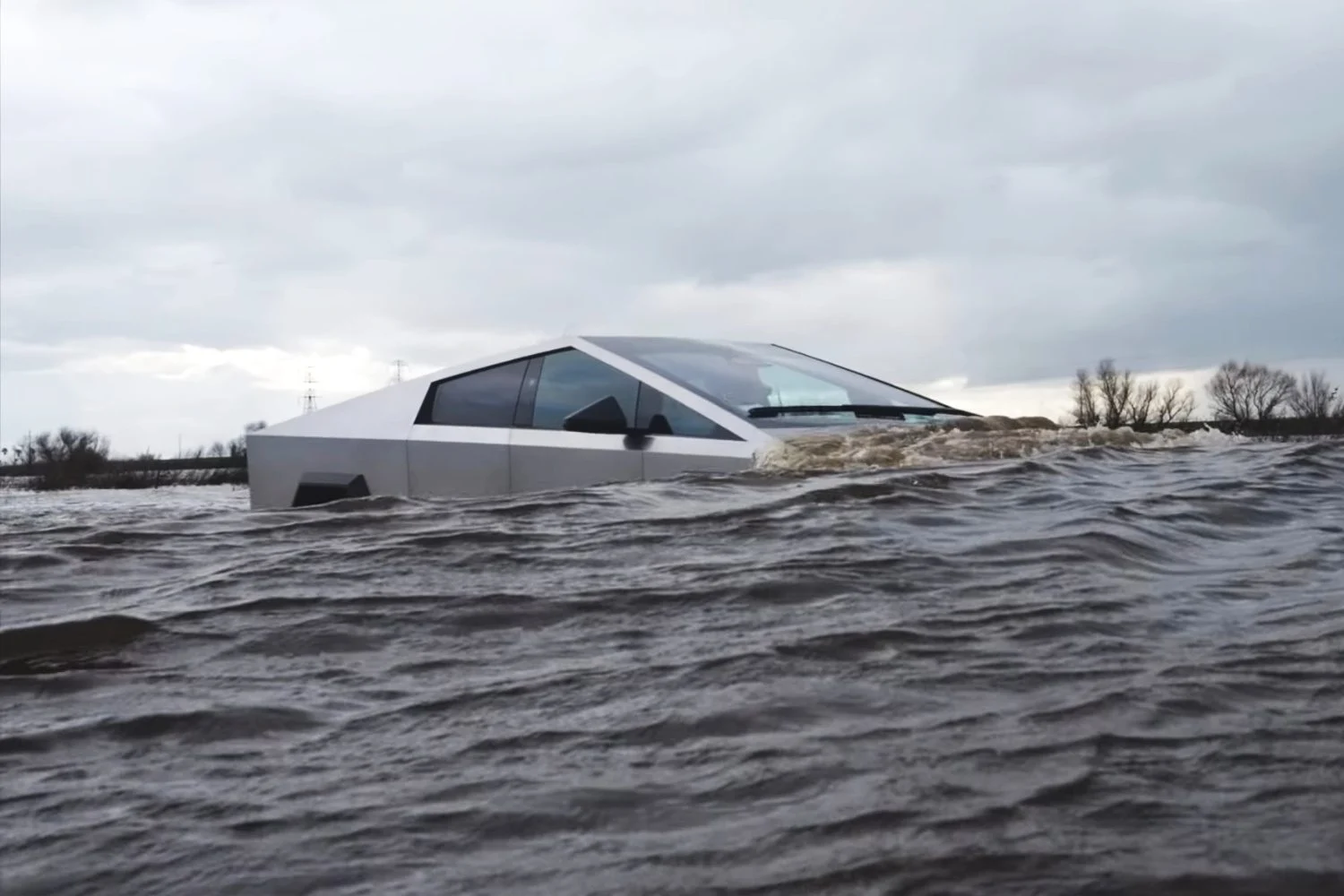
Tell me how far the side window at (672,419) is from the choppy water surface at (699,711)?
4.19ft

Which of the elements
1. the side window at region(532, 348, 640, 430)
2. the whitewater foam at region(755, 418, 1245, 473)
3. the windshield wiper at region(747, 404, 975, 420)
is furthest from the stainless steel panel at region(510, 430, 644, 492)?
the whitewater foam at region(755, 418, 1245, 473)

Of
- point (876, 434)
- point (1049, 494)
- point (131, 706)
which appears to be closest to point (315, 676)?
point (131, 706)

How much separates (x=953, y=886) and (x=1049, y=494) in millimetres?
3383

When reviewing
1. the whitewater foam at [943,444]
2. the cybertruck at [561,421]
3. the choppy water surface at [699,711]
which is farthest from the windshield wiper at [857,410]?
the choppy water surface at [699,711]

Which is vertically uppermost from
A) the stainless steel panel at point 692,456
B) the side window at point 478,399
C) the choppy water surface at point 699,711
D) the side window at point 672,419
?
the side window at point 478,399

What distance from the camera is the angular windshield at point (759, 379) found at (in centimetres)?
575

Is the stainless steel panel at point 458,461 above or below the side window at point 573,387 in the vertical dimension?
below

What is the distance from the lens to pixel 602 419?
571 centimetres

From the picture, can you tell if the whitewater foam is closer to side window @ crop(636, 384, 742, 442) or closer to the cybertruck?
the cybertruck

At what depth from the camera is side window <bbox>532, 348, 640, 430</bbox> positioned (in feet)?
18.9

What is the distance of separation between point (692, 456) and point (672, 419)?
9.8 inches

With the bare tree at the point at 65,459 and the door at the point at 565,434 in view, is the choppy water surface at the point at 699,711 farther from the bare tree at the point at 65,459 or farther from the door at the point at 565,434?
the bare tree at the point at 65,459

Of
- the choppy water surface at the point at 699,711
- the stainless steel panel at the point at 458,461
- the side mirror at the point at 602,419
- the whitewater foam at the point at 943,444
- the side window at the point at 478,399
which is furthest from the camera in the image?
the side window at the point at 478,399

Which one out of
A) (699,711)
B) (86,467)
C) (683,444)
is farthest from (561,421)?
(86,467)
